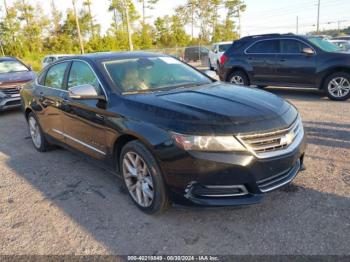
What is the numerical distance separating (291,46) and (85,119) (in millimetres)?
7133

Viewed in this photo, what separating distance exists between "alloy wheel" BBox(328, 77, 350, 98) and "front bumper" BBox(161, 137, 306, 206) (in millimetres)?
6380

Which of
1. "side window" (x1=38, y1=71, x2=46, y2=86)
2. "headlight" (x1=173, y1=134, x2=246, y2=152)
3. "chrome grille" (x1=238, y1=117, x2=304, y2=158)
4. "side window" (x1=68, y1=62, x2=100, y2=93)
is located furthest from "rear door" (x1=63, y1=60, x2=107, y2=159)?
"chrome grille" (x1=238, y1=117, x2=304, y2=158)

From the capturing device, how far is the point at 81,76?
168 inches

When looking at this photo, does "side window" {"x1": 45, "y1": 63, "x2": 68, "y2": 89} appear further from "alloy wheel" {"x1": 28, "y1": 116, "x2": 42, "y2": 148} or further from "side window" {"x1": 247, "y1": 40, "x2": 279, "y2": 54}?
"side window" {"x1": 247, "y1": 40, "x2": 279, "y2": 54}

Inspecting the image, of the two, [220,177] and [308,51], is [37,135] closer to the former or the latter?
[220,177]

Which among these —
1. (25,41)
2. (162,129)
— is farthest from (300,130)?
(25,41)

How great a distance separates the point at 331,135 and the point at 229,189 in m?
3.38

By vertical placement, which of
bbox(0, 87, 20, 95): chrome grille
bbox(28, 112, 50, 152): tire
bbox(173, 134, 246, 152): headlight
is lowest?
bbox(28, 112, 50, 152): tire

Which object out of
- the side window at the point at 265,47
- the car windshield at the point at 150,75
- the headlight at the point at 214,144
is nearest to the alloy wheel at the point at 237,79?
the side window at the point at 265,47

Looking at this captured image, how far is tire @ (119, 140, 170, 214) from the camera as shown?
3.13 m

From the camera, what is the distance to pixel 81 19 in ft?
153

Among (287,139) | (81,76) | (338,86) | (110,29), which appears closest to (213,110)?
(287,139)

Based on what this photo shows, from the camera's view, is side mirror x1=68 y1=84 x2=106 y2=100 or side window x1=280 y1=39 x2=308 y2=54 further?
side window x1=280 y1=39 x2=308 y2=54

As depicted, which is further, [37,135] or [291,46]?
[291,46]
